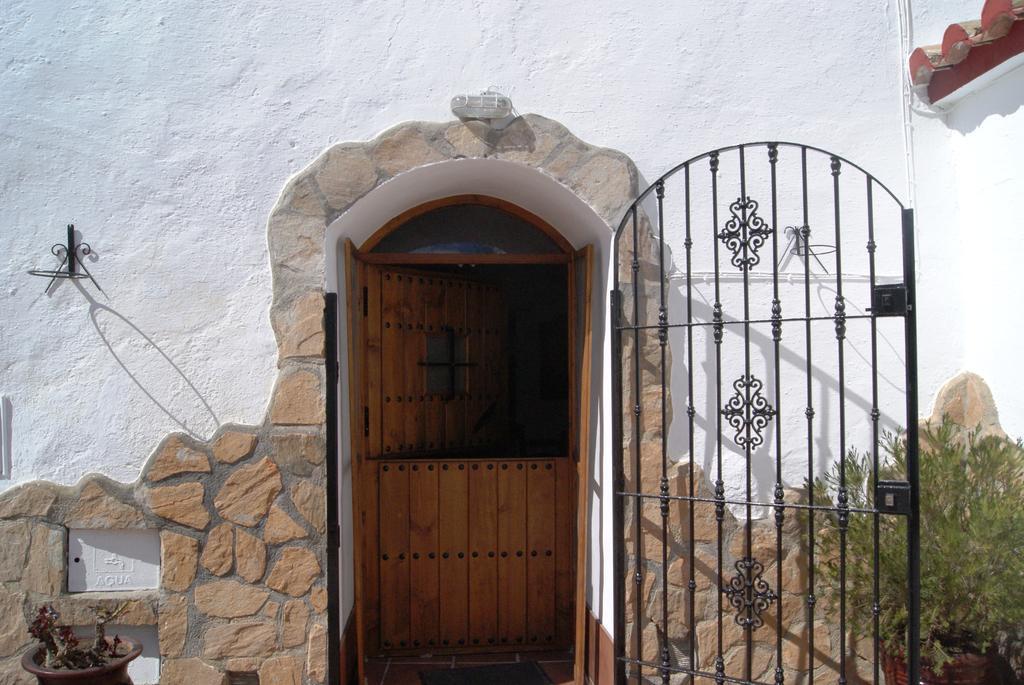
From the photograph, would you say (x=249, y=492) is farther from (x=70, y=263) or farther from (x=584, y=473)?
(x=584, y=473)

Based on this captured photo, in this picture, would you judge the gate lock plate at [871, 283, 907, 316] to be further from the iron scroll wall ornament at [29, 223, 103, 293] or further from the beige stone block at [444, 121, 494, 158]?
the iron scroll wall ornament at [29, 223, 103, 293]

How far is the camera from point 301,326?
3445 millimetres

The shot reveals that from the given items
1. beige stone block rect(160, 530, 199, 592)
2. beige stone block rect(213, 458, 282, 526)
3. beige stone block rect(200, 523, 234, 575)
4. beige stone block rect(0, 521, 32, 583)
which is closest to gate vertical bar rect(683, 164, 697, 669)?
beige stone block rect(213, 458, 282, 526)

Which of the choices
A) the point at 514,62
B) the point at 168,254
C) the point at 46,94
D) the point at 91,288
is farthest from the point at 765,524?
the point at 46,94

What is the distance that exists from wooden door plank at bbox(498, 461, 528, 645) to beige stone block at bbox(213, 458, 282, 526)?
1.30m

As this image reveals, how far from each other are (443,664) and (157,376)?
77.0 inches

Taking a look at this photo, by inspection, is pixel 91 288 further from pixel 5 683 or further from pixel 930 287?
pixel 930 287

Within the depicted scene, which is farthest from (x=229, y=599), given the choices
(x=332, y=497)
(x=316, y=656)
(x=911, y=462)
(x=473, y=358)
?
(x=911, y=462)

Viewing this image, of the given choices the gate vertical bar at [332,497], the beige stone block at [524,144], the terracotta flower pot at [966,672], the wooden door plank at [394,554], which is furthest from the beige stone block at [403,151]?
the terracotta flower pot at [966,672]

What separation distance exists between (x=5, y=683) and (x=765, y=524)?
3114 mm

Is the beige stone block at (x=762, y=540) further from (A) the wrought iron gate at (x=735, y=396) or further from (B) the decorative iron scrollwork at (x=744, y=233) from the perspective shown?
(B) the decorative iron scrollwork at (x=744, y=233)

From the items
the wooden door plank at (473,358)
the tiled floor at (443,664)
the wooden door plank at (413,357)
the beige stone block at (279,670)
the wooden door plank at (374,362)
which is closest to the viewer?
the beige stone block at (279,670)

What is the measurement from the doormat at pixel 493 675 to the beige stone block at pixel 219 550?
1166 mm

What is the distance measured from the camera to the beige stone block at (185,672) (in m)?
3.39
